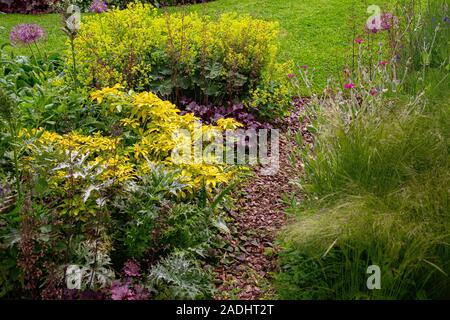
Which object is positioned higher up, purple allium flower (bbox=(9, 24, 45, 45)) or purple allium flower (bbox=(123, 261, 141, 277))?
purple allium flower (bbox=(9, 24, 45, 45))

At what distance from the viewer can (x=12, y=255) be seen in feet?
10.3

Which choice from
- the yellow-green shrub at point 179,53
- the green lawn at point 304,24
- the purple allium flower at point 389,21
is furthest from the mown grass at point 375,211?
the green lawn at point 304,24

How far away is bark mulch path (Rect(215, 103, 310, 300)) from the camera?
12.0ft

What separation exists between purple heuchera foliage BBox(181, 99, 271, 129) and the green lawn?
1600 mm

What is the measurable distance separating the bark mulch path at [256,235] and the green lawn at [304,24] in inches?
92.1

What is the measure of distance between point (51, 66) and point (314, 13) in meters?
4.56

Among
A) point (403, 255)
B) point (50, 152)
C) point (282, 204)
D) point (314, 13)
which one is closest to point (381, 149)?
point (403, 255)

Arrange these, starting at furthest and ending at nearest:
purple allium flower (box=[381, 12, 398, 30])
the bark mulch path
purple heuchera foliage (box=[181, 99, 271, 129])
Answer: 1. purple allium flower (box=[381, 12, 398, 30])
2. purple heuchera foliage (box=[181, 99, 271, 129])
3. the bark mulch path

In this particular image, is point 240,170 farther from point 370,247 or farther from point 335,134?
point 370,247

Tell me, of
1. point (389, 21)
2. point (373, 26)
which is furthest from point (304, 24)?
point (389, 21)

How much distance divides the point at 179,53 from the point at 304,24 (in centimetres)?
350

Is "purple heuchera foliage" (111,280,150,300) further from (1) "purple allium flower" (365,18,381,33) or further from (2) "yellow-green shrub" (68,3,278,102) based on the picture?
(1) "purple allium flower" (365,18,381,33)

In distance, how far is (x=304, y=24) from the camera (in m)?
8.38

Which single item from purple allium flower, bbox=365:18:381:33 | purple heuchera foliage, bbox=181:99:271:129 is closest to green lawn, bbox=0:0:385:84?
purple allium flower, bbox=365:18:381:33
